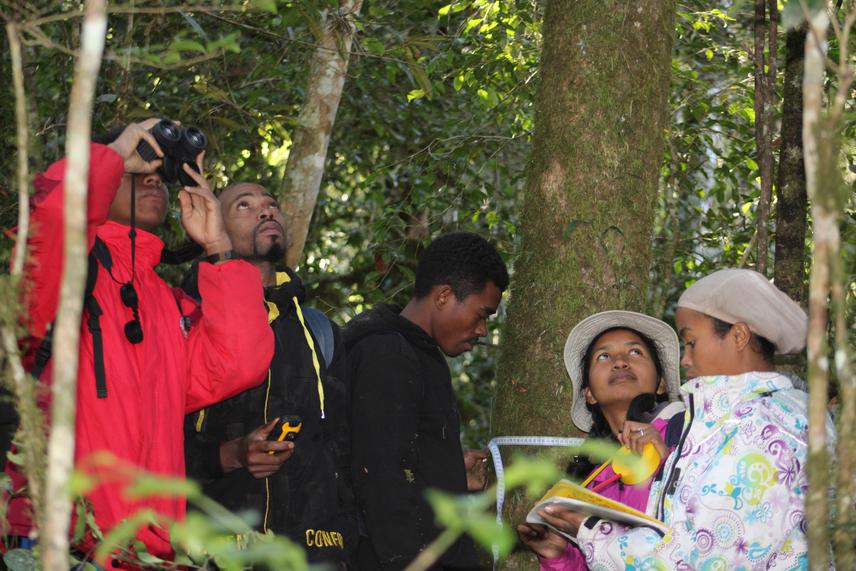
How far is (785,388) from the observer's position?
10.2 ft

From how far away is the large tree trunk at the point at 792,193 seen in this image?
4.36 m

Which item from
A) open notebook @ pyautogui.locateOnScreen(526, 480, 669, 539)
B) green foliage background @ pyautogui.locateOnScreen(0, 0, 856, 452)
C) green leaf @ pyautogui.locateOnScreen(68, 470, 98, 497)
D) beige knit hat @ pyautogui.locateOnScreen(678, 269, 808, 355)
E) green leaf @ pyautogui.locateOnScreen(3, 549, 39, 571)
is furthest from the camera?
green foliage background @ pyautogui.locateOnScreen(0, 0, 856, 452)

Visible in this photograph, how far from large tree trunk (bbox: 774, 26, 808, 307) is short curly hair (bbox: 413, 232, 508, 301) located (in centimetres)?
109

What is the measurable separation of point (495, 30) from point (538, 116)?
2490 millimetres

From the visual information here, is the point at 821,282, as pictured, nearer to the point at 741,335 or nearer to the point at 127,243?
the point at 741,335

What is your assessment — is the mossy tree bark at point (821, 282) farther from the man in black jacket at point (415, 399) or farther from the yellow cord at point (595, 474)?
the man in black jacket at point (415, 399)

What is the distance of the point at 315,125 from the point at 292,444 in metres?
2.59

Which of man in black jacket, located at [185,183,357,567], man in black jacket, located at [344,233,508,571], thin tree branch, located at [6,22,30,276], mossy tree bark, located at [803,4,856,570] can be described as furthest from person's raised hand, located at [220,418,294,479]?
mossy tree bark, located at [803,4,856,570]

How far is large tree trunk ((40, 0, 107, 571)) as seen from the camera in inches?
62.7

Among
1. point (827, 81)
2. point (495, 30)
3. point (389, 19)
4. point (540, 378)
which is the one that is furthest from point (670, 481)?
point (389, 19)

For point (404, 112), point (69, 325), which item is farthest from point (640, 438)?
point (404, 112)

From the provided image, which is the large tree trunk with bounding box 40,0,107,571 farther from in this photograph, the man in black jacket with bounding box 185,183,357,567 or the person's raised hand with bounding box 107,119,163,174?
the man in black jacket with bounding box 185,183,357,567

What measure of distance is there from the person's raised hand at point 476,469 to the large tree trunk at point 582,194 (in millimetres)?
138

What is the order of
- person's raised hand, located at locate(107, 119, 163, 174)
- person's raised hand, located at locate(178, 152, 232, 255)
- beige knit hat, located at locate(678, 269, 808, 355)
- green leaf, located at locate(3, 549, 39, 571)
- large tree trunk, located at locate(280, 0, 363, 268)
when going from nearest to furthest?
green leaf, located at locate(3, 549, 39, 571) < beige knit hat, located at locate(678, 269, 808, 355) < person's raised hand, located at locate(107, 119, 163, 174) < person's raised hand, located at locate(178, 152, 232, 255) < large tree trunk, located at locate(280, 0, 363, 268)
